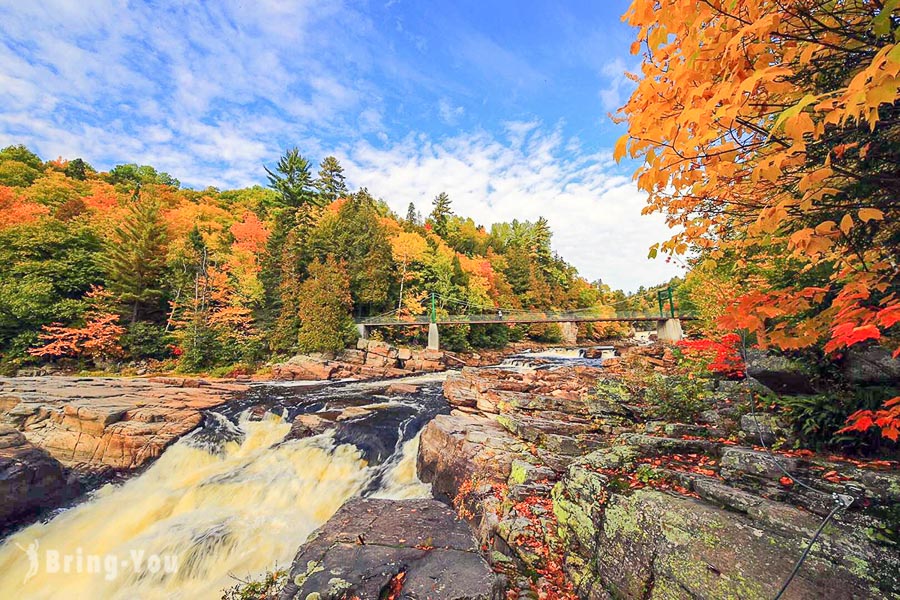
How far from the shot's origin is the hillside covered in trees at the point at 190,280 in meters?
19.1

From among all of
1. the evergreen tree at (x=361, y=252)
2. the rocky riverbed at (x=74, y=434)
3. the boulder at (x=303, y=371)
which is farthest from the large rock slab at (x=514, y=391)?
the evergreen tree at (x=361, y=252)

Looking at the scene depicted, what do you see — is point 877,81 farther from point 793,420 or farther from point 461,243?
point 461,243

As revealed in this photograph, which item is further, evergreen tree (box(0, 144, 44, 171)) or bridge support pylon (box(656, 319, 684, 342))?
evergreen tree (box(0, 144, 44, 171))

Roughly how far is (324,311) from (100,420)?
12975 millimetres

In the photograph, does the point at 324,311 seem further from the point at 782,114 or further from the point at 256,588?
the point at 782,114

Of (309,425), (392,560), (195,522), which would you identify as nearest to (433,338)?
(309,425)

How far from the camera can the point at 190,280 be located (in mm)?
23078

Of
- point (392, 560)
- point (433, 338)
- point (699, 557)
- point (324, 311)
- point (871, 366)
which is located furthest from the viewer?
point (433, 338)

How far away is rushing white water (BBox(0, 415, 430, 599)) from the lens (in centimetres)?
535

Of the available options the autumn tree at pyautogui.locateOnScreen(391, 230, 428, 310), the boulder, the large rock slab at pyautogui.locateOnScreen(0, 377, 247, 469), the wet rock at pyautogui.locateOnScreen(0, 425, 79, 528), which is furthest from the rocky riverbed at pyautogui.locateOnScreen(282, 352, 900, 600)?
the autumn tree at pyautogui.locateOnScreen(391, 230, 428, 310)

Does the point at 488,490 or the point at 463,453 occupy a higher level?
the point at 463,453

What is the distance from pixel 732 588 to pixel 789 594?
1.04ft

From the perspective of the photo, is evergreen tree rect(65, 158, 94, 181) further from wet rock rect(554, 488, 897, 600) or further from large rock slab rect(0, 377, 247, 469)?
wet rock rect(554, 488, 897, 600)

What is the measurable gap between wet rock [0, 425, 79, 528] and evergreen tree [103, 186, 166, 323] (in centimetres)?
1716
